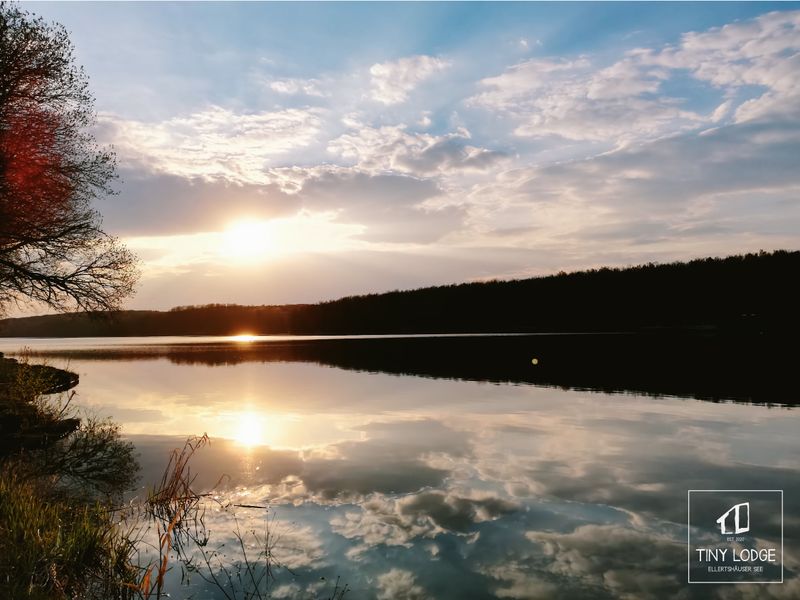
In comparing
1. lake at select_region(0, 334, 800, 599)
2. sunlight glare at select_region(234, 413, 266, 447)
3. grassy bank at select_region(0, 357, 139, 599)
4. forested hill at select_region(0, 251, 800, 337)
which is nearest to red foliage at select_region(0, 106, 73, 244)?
grassy bank at select_region(0, 357, 139, 599)

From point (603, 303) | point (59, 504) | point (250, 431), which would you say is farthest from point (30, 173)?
point (603, 303)

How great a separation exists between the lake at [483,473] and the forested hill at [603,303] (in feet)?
279

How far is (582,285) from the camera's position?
132750 millimetres

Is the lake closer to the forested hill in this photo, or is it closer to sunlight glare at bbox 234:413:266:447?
sunlight glare at bbox 234:413:266:447

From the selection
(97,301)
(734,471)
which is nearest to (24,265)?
(97,301)

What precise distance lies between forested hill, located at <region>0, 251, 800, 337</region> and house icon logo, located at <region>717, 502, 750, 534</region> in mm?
101999

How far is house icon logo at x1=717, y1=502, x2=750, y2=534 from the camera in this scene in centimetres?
1059

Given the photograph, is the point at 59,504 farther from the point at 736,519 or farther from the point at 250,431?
the point at 736,519

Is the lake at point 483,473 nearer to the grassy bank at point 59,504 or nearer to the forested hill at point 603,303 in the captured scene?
the grassy bank at point 59,504

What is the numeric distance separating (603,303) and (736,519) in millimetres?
124288

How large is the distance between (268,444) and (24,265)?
1720cm

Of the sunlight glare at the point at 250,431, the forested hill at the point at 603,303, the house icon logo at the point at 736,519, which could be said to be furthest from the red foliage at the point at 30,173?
the forested hill at the point at 603,303

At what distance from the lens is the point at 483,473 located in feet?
47.9

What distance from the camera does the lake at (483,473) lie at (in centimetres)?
876
